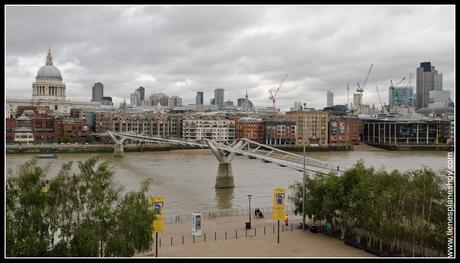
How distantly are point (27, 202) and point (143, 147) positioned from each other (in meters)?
46.4

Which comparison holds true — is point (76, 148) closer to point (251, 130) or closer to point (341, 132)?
point (251, 130)

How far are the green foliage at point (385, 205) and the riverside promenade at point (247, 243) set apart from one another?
723 mm

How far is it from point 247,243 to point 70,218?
4.68 m

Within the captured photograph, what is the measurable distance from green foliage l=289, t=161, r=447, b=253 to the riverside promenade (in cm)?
72

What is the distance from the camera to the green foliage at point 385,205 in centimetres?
1159

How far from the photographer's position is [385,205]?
1270cm

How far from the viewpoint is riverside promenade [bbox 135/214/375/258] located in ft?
39.0

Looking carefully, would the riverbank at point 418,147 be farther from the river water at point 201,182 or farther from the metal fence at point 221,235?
the metal fence at point 221,235

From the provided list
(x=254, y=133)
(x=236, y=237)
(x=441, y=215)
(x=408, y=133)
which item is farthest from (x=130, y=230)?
(x=408, y=133)

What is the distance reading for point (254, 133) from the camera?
224 feet

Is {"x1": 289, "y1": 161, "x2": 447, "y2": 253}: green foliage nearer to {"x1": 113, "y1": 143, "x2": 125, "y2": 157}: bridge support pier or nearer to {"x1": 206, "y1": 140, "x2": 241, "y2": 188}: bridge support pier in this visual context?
{"x1": 206, "y1": 140, "x2": 241, "y2": 188}: bridge support pier

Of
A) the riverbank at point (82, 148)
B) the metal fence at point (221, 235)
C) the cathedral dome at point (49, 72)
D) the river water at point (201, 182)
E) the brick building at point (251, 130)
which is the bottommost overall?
the river water at point (201, 182)

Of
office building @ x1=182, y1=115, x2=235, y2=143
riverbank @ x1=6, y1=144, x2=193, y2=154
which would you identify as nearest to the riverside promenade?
riverbank @ x1=6, y1=144, x2=193, y2=154

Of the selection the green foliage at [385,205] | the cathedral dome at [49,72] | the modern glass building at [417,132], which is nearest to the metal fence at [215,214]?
the green foliage at [385,205]
